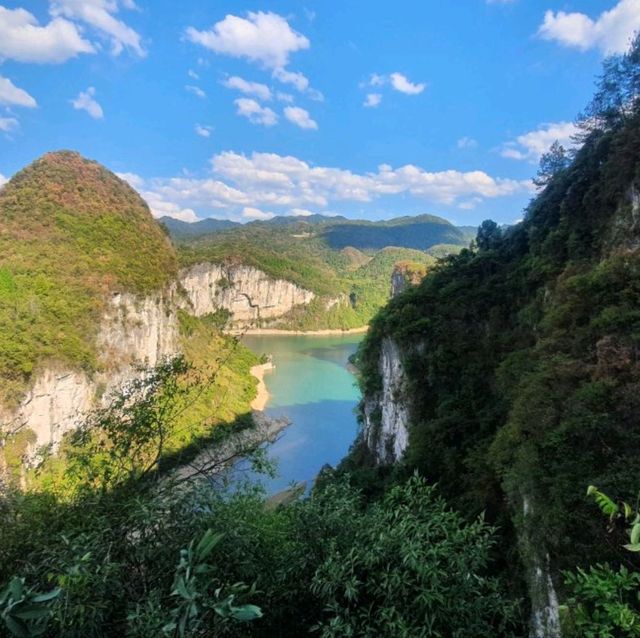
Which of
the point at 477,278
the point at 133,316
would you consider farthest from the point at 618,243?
the point at 133,316

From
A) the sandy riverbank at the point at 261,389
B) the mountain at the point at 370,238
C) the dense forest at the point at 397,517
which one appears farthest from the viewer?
the mountain at the point at 370,238

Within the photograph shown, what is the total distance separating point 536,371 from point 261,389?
38.7 metres

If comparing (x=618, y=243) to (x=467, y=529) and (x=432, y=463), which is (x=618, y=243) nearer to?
(x=432, y=463)

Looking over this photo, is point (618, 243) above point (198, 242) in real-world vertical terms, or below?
below

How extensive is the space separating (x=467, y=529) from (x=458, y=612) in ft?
2.22

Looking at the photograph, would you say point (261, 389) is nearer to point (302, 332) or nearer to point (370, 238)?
point (302, 332)

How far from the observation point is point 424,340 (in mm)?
16031

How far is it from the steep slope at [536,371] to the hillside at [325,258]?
68.7m

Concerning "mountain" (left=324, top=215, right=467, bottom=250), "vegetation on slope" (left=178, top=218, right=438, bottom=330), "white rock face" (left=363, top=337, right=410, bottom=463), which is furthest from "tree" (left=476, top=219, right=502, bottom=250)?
"mountain" (left=324, top=215, right=467, bottom=250)

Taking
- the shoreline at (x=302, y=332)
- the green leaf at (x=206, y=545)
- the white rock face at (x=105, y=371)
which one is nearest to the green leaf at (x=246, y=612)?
the green leaf at (x=206, y=545)

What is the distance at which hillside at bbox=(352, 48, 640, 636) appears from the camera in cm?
591

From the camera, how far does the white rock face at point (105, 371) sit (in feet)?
69.3

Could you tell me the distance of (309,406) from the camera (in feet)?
134

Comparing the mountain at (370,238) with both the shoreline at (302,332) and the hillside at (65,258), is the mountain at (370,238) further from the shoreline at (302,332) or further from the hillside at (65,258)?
the hillside at (65,258)
